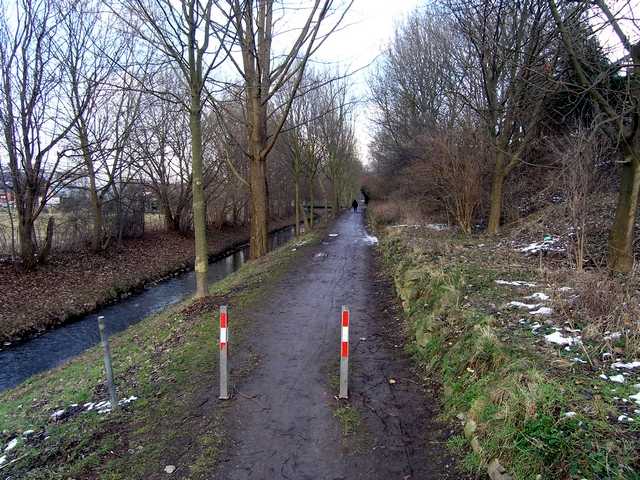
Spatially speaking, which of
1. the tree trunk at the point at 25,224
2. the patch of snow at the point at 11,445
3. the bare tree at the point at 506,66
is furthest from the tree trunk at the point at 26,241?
the bare tree at the point at 506,66

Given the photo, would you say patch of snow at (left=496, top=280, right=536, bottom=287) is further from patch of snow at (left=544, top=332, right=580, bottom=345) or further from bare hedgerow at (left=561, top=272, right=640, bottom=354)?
patch of snow at (left=544, top=332, right=580, bottom=345)

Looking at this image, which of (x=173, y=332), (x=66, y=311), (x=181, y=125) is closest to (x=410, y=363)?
(x=173, y=332)

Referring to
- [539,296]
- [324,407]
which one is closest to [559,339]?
[539,296]

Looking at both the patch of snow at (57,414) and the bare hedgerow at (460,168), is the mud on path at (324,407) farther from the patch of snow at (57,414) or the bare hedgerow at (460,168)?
the bare hedgerow at (460,168)

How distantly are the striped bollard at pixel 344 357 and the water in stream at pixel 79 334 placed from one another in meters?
8.26

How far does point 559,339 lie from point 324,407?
2676 mm

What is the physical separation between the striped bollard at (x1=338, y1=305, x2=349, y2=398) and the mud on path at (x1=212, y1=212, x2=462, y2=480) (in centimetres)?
15

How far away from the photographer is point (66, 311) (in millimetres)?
13992

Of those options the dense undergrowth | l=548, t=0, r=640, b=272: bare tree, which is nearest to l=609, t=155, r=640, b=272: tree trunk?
l=548, t=0, r=640, b=272: bare tree

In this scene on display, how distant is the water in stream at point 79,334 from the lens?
10.0 meters

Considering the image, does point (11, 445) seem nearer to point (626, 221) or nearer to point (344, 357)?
point (344, 357)

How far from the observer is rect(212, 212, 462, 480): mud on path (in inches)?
143

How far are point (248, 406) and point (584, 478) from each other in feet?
10.5

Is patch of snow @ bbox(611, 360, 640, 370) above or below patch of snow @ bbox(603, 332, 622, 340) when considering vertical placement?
below
